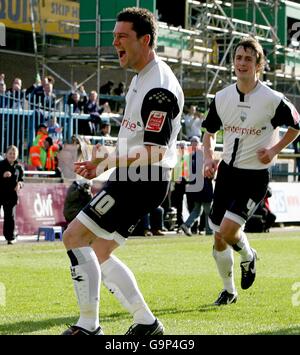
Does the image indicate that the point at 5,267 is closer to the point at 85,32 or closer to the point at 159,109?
the point at 159,109

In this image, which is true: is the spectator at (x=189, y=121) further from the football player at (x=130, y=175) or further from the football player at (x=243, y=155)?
the football player at (x=130, y=175)

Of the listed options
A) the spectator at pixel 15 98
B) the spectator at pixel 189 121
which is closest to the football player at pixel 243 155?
the spectator at pixel 15 98

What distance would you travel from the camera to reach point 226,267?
1109cm

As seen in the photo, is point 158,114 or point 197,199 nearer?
point 158,114

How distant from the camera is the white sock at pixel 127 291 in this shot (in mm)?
8109

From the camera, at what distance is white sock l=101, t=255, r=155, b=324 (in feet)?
26.6

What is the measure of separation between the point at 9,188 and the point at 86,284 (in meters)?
13.6

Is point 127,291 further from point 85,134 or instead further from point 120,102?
point 120,102

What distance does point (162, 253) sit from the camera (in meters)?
19.1

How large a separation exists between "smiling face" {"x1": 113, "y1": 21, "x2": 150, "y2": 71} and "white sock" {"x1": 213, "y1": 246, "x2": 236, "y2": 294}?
3681mm

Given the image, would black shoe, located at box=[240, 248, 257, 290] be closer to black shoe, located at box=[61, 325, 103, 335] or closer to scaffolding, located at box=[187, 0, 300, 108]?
black shoe, located at box=[61, 325, 103, 335]

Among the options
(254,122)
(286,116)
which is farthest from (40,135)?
(286,116)

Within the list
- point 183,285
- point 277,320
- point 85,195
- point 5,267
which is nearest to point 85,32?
point 85,195

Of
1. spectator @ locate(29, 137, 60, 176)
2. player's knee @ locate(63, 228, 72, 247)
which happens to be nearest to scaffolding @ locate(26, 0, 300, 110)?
spectator @ locate(29, 137, 60, 176)
